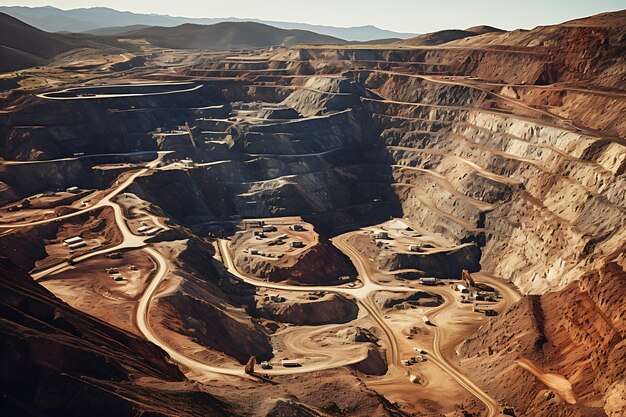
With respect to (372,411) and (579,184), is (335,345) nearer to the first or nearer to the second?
(372,411)

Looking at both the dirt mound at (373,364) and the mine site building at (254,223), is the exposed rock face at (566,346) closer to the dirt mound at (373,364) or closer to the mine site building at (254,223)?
the dirt mound at (373,364)

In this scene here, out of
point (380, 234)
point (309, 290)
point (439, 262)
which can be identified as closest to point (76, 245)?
point (309, 290)

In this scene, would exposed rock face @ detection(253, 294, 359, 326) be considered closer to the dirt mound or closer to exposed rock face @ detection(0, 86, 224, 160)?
the dirt mound

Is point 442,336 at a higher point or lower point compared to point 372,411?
lower

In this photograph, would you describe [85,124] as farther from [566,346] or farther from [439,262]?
[566,346]

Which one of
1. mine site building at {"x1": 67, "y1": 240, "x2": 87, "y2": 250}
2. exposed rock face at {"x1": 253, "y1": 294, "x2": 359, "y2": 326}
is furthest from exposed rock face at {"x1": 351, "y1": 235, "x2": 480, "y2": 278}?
mine site building at {"x1": 67, "y1": 240, "x2": 87, "y2": 250}

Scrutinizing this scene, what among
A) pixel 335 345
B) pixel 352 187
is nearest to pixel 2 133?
pixel 352 187

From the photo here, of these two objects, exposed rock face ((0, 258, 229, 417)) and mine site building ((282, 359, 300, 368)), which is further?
mine site building ((282, 359, 300, 368))
